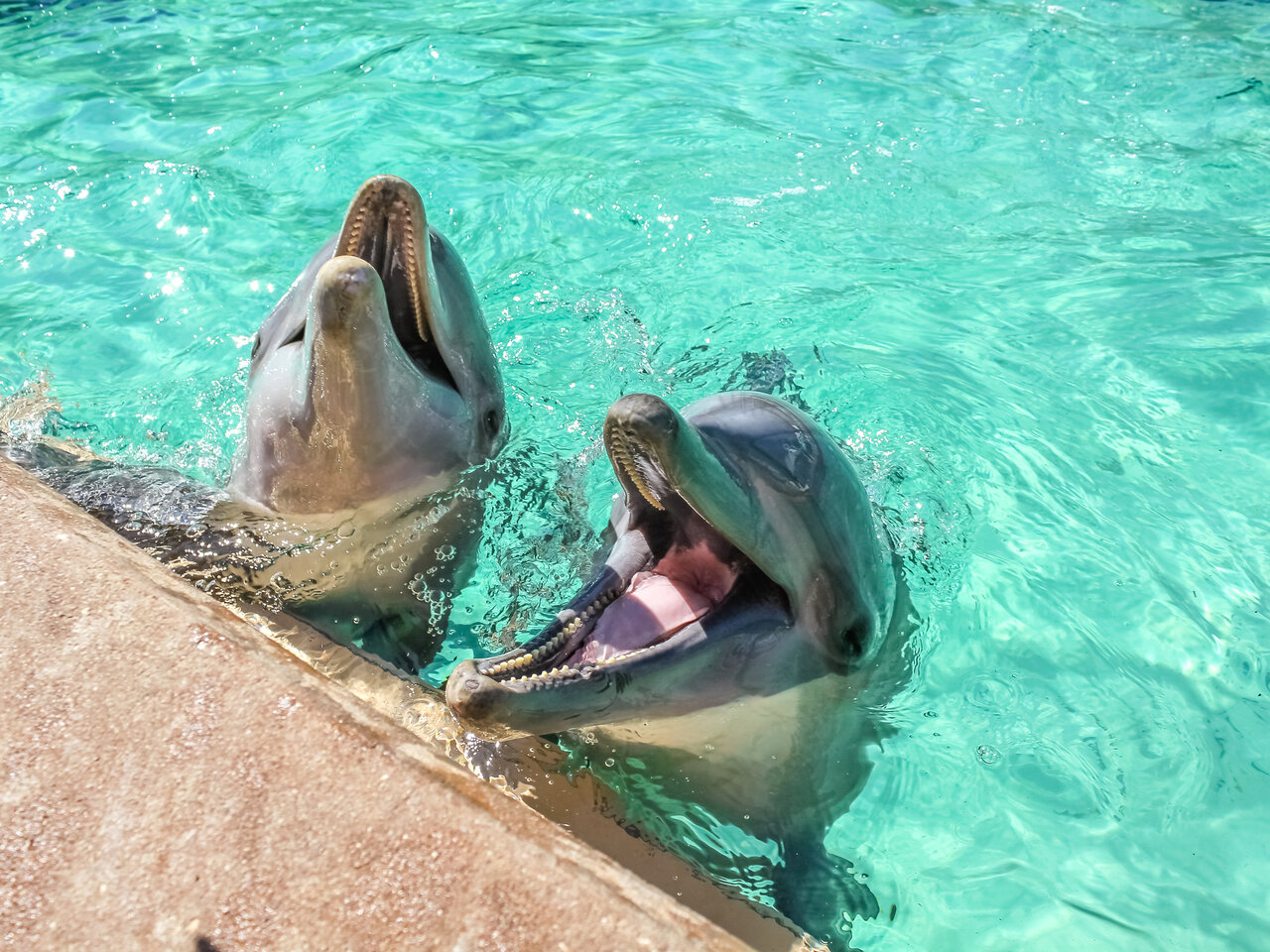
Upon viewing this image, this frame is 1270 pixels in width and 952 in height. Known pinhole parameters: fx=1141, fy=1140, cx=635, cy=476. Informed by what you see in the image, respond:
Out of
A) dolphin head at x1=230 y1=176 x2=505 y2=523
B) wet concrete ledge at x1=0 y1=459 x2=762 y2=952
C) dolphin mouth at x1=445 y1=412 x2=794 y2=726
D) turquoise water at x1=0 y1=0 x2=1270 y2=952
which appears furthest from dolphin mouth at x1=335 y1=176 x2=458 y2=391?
wet concrete ledge at x1=0 y1=459 x2=762 y2=952

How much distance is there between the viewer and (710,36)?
10.1 metres

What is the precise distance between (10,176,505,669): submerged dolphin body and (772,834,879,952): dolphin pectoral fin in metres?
1.55

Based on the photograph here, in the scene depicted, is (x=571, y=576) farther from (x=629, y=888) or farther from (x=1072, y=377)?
(x=1072, y=377)

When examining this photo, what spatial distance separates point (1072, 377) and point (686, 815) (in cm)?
373

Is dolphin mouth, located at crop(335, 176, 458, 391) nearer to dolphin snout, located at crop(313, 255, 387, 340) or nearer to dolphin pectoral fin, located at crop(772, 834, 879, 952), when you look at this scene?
dolphin snout, located at crop(313, 255, 387, 340)

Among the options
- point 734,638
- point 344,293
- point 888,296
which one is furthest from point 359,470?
point 888,296

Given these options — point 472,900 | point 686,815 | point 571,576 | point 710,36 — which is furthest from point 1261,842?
point 710,36

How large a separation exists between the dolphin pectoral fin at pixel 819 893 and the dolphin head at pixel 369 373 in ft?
5.83

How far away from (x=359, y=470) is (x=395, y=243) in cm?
77

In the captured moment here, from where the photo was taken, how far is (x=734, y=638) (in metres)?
2.93

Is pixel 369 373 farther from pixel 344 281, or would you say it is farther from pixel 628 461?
pixel 628 461

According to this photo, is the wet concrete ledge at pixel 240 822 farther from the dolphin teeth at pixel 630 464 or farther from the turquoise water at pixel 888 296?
the turquoise water at pixel 888 296

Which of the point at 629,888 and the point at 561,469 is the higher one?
the point at 629,888

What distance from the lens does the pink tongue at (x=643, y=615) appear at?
286 centimetres
